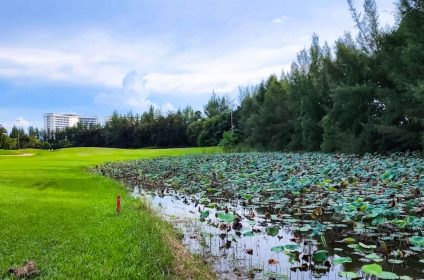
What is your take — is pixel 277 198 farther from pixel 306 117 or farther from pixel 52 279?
pixel 306 117

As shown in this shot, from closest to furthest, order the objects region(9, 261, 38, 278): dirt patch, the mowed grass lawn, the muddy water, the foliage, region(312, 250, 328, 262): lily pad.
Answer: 1. region(9, 261, 38, 278): dirt patch
2. the mowed grass lawn
3. region(312, 250, 328, 262): lily pad
4. the muddy water
5. the foliage

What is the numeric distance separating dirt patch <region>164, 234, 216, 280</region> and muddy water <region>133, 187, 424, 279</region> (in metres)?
0.19

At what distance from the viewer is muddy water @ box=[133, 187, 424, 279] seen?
424 cm

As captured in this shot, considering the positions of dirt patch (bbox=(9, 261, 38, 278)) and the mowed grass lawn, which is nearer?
dirt patch (bbox=(9, 261, 38, 278))

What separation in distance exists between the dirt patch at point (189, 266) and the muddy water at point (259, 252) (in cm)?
19

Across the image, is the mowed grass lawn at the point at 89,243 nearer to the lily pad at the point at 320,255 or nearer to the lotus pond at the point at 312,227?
the lotus pond at the point at 312,227

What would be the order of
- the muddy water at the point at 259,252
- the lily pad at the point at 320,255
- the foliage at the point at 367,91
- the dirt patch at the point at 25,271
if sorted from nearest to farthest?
the dirt patch at the point at 25,271
the lily pad at the point at 320,255
the muddy water at the point at 259,252
the foliage at the point at 367,91

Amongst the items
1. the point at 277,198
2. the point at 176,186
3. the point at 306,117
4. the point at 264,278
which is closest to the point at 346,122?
the point at 306,117

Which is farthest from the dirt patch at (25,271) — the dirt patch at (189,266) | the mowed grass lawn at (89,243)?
the dirt patch at (189,266)

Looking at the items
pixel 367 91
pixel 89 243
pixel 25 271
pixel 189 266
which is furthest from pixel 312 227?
pixel 367 91

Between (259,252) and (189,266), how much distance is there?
128cm

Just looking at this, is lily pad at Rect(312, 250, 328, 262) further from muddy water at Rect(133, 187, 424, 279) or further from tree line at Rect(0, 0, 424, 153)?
tree line at Rect(0, 0, 424, 153)

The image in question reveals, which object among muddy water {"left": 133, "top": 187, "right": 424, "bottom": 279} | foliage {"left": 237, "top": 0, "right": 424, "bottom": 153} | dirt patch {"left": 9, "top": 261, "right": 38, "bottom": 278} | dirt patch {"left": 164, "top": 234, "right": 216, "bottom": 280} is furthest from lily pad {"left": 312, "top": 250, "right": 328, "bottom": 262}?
foliage {"left": 237, "top": 0, "right": 424, "bottom": 153}

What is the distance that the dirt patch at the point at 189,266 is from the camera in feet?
12.8
